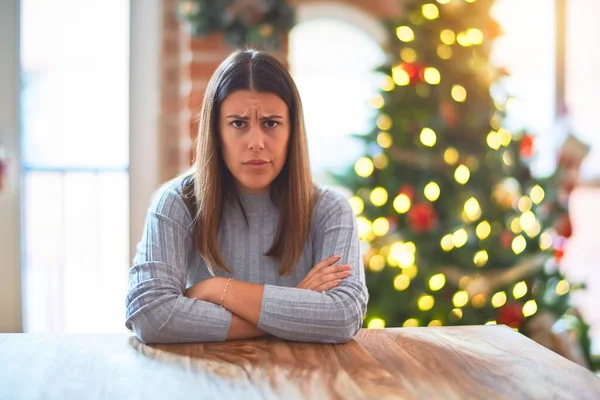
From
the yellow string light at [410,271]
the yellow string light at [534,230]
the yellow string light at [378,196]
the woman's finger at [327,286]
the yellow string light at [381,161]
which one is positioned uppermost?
the yellow string light at [381,161]

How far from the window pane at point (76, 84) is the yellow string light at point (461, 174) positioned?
1.51 metres

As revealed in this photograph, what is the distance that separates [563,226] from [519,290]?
34 centimetres

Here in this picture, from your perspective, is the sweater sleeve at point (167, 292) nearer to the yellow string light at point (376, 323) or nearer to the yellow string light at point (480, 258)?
the yellow string light at point (376, 323)

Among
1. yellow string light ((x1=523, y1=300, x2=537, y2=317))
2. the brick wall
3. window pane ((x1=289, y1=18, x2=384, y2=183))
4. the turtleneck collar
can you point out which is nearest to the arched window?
window pane ((x1=289, y1=18, x2=384, y2=183))

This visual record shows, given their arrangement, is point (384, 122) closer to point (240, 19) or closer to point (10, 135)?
point (240, 19)

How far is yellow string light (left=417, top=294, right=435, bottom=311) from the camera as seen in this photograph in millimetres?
2404

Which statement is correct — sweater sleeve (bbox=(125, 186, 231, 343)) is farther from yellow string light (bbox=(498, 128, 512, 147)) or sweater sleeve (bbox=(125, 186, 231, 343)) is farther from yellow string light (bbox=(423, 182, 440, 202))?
yellow string light (bbox=(498, 128, 512, 147))

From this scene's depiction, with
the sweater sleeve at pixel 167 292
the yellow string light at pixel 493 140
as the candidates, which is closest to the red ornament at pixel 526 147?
the yellow string light at pixel 493 140

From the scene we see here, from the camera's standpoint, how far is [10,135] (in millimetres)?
2910

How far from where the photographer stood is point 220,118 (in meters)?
1.57

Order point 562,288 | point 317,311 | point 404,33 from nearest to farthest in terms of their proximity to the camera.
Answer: point 317,311
point 404,33
point 562,288

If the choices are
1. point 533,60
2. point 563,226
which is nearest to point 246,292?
point 563,226

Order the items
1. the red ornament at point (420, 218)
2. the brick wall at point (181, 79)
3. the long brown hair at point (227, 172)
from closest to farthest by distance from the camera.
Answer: the long brown hair at point (227, 172) < the red ornament at point (420, 218) < the brick wall at point (181, 79)

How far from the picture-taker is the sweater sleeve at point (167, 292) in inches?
52.2
